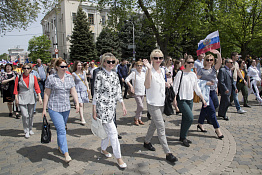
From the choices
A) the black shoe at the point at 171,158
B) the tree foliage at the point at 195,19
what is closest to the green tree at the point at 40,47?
the tree foliage at the point at 195,19

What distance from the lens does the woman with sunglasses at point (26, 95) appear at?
580cm

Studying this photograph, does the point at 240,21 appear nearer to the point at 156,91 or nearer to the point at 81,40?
the point at 156,91

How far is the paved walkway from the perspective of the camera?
3889 millimetres

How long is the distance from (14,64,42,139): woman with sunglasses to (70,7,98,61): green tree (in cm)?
3679

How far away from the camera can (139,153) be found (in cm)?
454

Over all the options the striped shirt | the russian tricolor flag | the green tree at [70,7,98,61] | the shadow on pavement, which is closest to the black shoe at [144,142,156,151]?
the striped shirt

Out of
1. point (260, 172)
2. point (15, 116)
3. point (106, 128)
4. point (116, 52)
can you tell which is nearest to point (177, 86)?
point (106, 128)

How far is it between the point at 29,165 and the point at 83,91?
308 cm

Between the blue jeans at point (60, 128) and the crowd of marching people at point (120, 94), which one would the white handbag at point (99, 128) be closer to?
the crowd of marching people at point (120, 94)

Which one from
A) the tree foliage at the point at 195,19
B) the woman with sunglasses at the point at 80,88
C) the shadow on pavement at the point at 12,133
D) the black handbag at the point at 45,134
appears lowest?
the shadow on pavement at the point at 12,133

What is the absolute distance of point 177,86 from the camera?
486cm

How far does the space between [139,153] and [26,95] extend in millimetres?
3480

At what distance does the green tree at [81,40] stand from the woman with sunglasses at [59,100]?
3861 centimetres

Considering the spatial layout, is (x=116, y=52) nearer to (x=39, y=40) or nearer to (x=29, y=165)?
(x=39, y=40)
